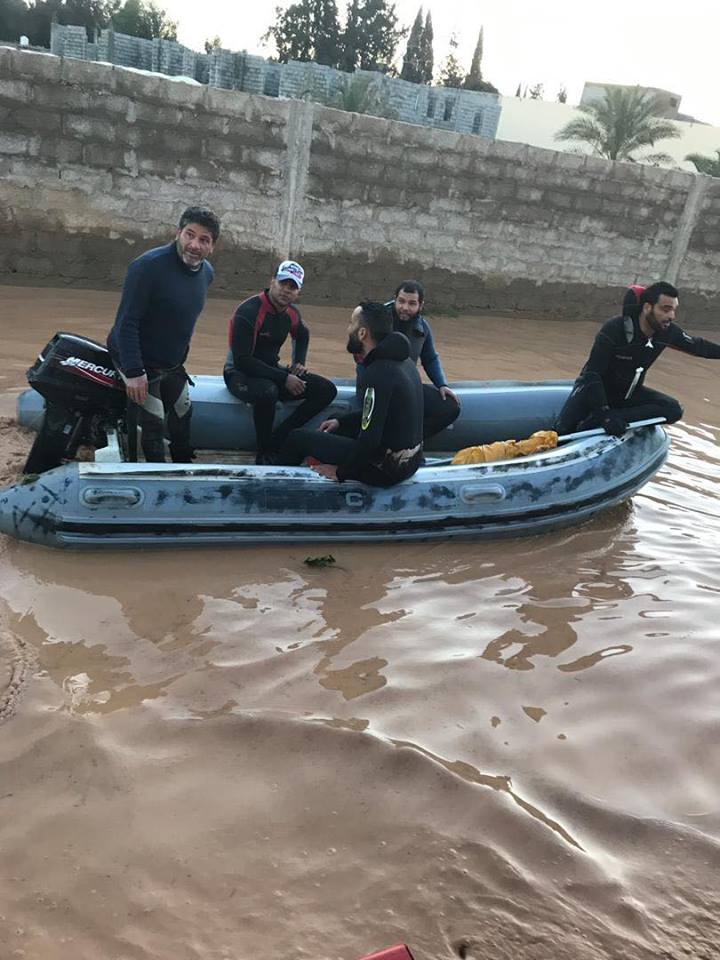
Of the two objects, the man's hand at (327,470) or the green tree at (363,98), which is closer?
the man's hand at (327,470)

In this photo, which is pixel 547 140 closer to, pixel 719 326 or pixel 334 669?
pixel 719 326

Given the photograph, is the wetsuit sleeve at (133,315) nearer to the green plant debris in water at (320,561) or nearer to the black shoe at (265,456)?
the black shoe at (265,456)

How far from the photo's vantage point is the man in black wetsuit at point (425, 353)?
4.94 metres

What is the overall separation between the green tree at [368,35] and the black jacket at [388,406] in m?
40.1

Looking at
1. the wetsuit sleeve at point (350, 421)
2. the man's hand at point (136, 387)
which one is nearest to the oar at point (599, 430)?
the wetsuit sleeve at point (350, 421)

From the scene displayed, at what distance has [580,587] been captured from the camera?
13.3 feet

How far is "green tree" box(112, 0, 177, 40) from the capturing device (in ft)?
122

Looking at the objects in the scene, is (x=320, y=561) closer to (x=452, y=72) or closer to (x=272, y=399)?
(x=272, y=399)

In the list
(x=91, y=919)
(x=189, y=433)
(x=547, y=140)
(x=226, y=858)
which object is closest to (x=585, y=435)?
(x=189, y=433)

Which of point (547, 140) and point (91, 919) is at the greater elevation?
point (547, 140)

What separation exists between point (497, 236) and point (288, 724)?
946 cm

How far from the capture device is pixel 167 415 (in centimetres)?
443

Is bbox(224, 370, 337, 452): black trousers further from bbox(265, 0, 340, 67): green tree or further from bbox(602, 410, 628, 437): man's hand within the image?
bbox(265, 0, 340, 67): green tree

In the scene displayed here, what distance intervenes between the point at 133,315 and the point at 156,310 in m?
0.14
